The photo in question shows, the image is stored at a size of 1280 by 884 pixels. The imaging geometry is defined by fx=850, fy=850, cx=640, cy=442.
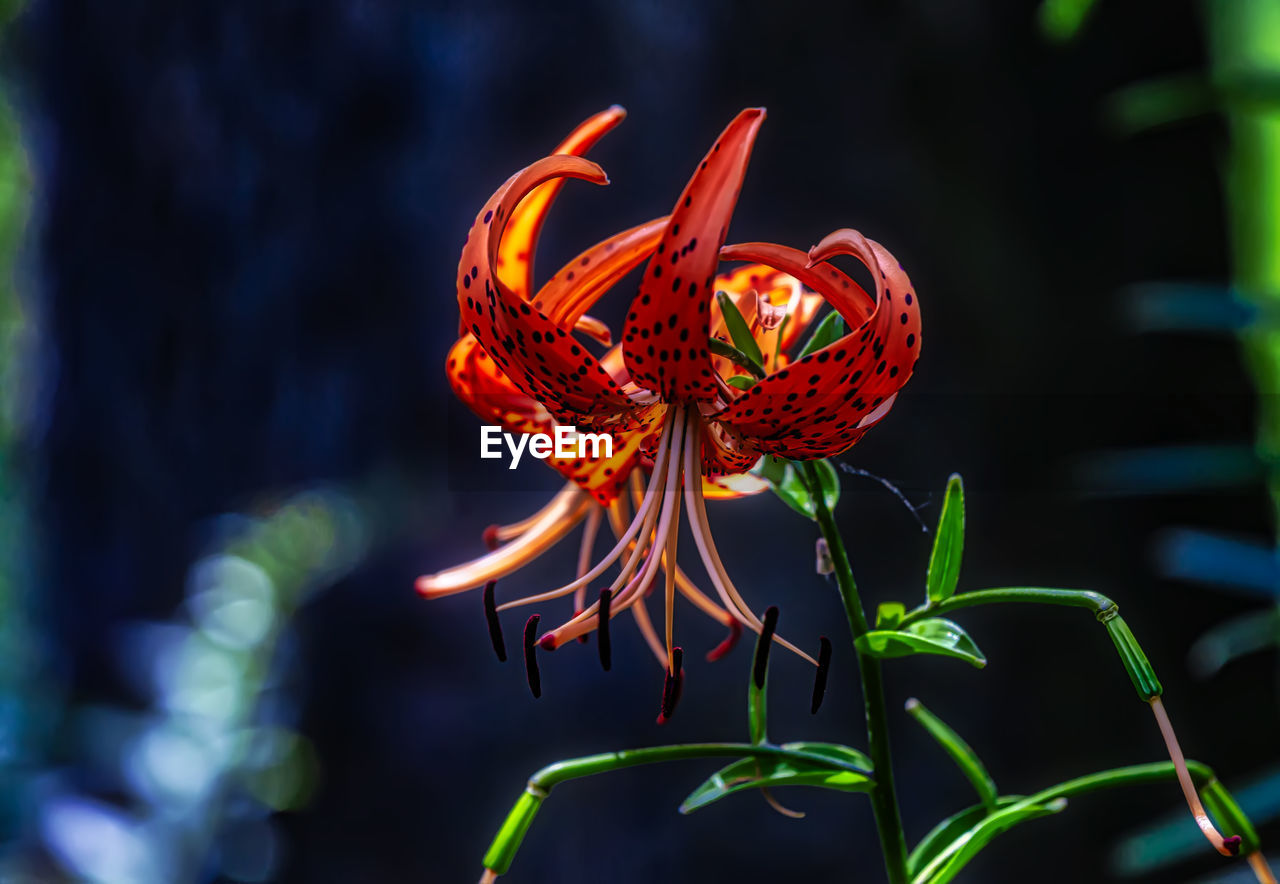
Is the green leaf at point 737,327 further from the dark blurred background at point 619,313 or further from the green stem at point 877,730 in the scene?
the dark blurred background at point 619,313

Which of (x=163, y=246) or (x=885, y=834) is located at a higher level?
(x=163, y=246)

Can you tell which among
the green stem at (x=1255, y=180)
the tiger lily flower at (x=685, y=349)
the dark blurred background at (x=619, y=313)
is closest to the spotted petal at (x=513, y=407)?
the tiger lily flower at (x=685, y=349)

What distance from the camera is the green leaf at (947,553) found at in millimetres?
379

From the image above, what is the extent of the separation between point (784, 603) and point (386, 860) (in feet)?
2.61

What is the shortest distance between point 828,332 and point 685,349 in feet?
0.26

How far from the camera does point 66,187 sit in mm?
1544

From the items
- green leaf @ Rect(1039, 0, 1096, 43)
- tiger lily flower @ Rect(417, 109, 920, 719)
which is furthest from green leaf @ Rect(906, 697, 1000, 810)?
green leaf @ Rect(1039, 0, 1096, 43)

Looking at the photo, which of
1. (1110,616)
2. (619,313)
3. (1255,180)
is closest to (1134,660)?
(1110,616)

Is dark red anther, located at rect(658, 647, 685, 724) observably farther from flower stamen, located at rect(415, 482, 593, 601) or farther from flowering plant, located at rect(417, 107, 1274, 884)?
flower stamen, located at rect(415, 482, 593, 601)

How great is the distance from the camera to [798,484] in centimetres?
45

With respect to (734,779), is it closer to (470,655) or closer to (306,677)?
(470,655)

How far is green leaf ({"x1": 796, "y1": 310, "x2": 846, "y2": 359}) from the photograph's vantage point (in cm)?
40

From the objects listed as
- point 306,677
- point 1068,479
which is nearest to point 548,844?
point 306,677

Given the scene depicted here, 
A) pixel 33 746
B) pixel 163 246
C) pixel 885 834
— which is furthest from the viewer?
pixel 163 246
